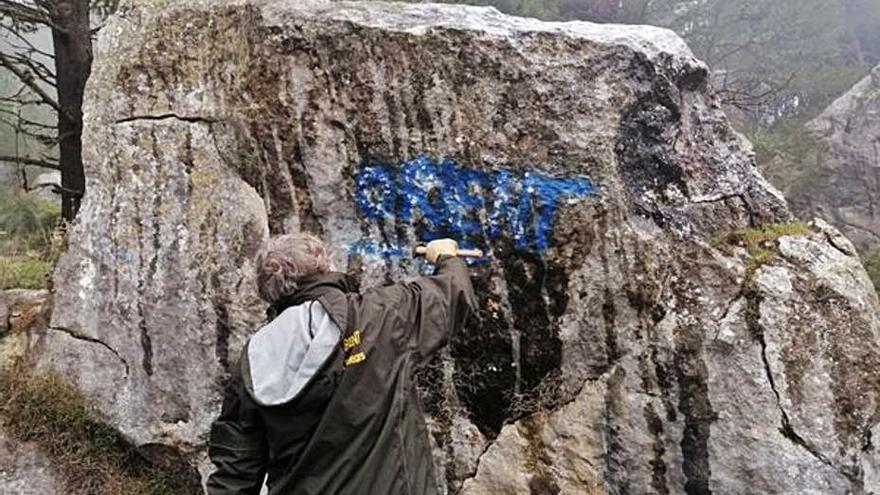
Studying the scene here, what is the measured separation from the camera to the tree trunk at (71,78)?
301 inches

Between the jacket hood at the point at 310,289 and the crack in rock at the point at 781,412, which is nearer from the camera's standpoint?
the jacket hood at the point at 310,289

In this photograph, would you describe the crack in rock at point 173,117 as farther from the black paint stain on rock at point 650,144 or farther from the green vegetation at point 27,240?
the black paint stain on rock at point 650,144

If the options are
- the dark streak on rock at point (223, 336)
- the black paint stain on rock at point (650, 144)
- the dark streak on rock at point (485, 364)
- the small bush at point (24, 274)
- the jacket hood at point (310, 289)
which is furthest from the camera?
the small bush at point (24, 274)

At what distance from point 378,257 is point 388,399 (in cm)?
202

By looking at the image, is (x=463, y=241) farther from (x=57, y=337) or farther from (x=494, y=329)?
(x=57, y=337)

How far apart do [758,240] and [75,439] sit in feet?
14.3

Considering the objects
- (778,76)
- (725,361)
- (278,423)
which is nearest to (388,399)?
(278,423)

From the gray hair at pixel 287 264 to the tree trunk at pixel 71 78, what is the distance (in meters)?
5.55

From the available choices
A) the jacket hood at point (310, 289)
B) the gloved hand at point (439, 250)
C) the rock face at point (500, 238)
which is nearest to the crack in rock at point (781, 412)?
the rock face at point (500, 238)

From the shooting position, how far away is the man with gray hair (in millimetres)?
2727

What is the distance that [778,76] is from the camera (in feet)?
59.1

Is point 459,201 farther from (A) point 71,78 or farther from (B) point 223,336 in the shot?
(A) point 71,78

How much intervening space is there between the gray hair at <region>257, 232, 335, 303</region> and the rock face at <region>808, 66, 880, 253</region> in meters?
14.1

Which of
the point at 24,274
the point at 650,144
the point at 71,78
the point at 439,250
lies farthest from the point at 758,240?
the point at 71,78
